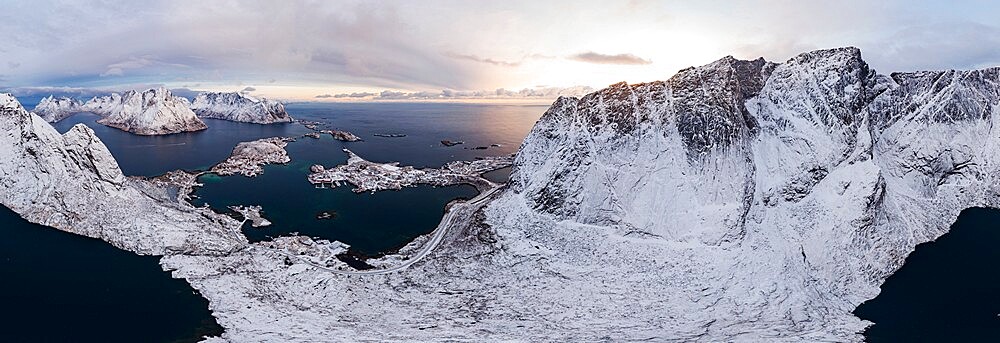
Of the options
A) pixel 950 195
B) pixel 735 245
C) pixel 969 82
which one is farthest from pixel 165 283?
pixel 969 82

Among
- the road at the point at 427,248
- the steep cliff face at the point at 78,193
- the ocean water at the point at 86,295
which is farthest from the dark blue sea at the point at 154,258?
the steep cliff face at the point at 78,193

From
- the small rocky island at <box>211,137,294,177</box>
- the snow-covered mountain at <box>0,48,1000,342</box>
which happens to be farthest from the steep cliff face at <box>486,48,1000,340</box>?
the small rocky island at <box>211,137,294,177</box>

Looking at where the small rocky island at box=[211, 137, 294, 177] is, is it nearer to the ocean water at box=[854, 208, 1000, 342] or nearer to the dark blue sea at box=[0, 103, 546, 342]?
the dark blue sea at box=[0, 103, 546, 342]

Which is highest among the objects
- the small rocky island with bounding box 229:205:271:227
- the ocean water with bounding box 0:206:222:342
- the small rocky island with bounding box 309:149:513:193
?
the small rocky island with bounding box 309:149:513:193

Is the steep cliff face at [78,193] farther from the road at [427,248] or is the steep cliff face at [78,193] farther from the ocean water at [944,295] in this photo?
the ocean water at [944,295]

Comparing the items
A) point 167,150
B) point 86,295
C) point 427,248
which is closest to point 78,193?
point 86,295

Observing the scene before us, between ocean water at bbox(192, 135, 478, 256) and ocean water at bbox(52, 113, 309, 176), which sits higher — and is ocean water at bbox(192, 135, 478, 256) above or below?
below
